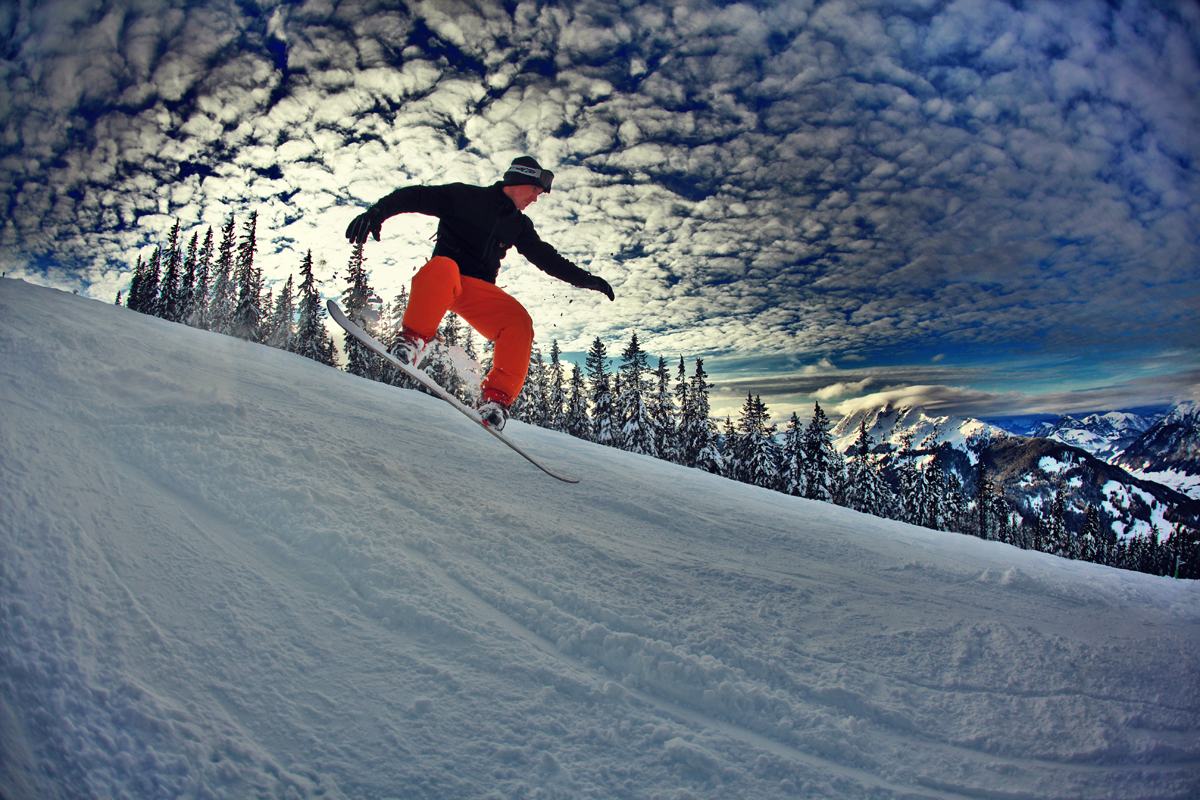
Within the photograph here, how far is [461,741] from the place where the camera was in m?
1.54

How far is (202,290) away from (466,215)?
1909 inches

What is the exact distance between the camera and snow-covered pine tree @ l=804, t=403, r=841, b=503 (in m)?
33.7

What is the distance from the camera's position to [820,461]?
1359 inches

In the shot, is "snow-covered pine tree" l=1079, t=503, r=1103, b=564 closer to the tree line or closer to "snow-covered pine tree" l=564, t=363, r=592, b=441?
the tree line

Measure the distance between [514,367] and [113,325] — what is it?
4.56 metres

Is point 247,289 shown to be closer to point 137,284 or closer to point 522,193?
point 137,284

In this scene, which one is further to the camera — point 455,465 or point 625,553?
point 455,465

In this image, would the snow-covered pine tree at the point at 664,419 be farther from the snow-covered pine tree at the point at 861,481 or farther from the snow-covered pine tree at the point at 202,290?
the snow-covered pine tree at the point at 202,290

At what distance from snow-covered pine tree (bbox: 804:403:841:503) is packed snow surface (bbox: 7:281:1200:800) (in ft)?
104

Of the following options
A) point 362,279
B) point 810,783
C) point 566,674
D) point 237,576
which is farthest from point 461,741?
point 362,279

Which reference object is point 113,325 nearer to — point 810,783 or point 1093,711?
point 810,783

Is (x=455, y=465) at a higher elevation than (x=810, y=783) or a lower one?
higher

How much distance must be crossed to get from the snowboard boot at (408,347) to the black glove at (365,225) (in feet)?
3.11

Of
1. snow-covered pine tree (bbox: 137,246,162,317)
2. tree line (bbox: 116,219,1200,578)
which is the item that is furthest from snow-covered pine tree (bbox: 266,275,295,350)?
snow-covered pine tree (bbox: 137,246,162,317)
